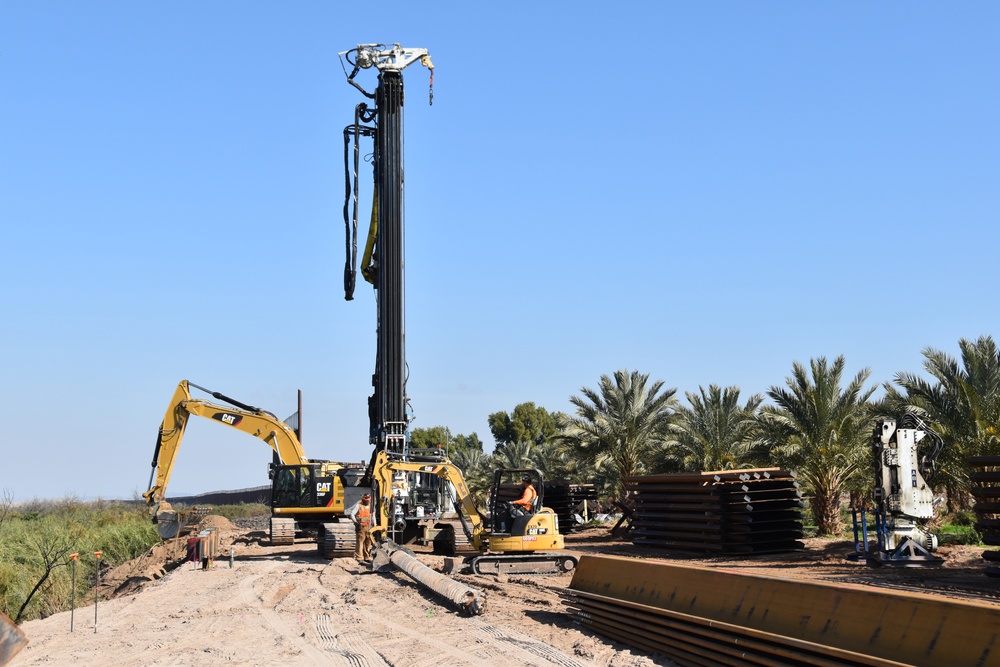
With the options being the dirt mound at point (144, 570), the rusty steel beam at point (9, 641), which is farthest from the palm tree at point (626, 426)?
the rusty steel beam at point (9, 641)

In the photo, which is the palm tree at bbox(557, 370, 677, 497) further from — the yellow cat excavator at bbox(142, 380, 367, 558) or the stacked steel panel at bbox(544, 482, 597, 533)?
the yellow cat excavator at bbox(142, 380, 367, 558)

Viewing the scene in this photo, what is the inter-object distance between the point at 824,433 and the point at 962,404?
3.74 m

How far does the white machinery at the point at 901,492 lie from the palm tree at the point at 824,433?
25.0ft

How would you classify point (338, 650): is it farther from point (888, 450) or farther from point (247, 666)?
point (888, 450)

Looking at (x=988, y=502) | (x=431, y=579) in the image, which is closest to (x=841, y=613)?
(x=431, y=579)

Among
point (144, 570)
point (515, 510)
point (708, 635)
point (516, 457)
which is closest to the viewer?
point (708, 635)

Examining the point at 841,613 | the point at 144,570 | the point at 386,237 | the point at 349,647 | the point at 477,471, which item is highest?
the point at 386,237

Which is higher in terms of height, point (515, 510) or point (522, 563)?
point (515, 510)

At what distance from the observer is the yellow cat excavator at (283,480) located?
28125 millimetres

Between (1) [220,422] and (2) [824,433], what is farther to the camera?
(1) [220,422]

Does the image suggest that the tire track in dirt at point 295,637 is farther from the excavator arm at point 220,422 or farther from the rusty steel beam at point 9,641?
the excavator arm at point 220,422

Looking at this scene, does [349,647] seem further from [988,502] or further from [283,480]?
[283,480]

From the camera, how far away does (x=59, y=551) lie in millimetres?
32688

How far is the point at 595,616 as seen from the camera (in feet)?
43.8
